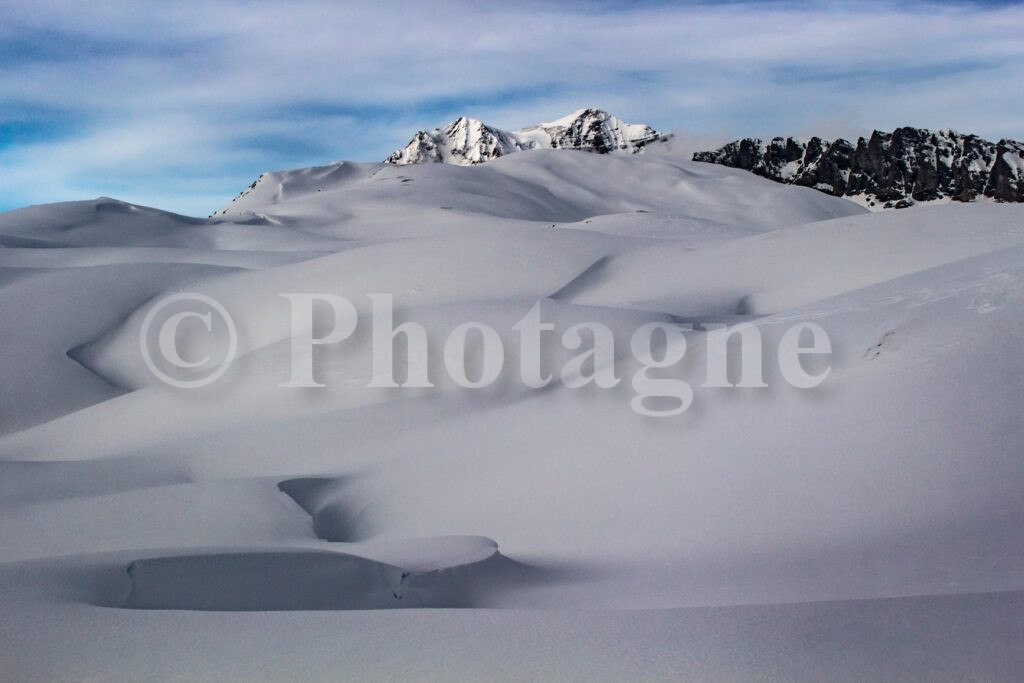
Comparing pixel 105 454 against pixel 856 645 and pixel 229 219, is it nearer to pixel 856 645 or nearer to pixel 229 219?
pixel 856 645

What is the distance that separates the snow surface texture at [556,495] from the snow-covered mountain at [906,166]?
319 ft

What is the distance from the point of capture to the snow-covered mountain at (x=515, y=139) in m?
117

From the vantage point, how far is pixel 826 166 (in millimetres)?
106438

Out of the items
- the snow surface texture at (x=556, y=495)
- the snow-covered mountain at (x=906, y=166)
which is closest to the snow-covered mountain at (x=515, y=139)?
the snow-covered mountain at (x=906, y=166)

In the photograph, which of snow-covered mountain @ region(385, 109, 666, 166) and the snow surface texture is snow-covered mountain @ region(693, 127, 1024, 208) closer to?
snow-covered mountain @ region(385, 109, 666, 166)

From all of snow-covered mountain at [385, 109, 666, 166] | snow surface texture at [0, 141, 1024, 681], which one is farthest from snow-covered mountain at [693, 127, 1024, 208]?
snow surface texture at [0, 141, 1024, 681]

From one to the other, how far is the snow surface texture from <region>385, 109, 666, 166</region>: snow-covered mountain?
4184 inches

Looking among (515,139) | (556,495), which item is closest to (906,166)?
(515,139)

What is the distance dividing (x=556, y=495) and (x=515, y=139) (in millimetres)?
122182

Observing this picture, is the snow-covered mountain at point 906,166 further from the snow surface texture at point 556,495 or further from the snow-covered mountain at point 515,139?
the snow surface texture at point 556,495

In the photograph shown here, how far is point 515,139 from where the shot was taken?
409 feet

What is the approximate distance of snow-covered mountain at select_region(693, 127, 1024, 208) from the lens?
101438 millimetres

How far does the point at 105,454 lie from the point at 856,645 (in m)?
7.34

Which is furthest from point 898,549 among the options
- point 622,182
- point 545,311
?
point 622,182
